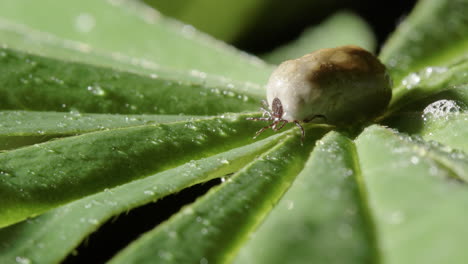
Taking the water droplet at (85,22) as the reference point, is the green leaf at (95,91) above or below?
below

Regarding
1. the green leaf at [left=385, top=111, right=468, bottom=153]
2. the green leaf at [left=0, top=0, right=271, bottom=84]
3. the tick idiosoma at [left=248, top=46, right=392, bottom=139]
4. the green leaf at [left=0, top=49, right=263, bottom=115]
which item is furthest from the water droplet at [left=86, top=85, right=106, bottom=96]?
the green leaf at [left=385, top=111, right=468, bottom=153]

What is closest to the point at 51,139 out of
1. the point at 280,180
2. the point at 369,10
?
the point at 280,180

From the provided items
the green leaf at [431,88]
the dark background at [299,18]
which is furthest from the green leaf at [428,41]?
the dark background at [299,18]

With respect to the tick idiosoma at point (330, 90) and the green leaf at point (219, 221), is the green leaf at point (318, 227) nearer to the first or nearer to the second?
the green leaf at point (219, 221)

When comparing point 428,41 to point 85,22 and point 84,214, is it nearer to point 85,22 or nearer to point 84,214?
point 84,214

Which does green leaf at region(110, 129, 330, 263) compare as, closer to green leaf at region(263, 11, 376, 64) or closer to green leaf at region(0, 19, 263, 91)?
green leaf at region(0, 19, 263, 91)

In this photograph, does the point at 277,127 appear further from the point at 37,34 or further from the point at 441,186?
the point at 37,34

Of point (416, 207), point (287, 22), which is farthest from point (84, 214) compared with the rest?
point (287, 22)

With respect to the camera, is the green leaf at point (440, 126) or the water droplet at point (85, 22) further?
the water droplet at point (85, 22)
